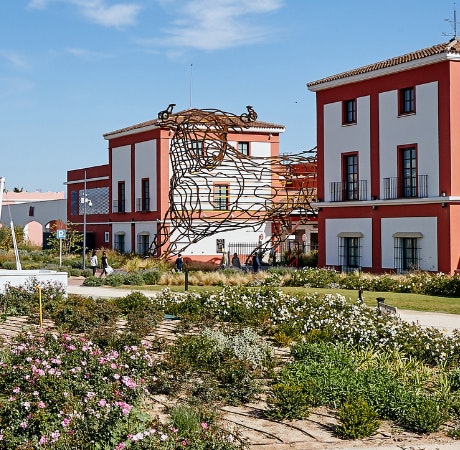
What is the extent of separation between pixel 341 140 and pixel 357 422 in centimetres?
2868

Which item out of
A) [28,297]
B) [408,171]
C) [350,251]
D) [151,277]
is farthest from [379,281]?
[28,297]

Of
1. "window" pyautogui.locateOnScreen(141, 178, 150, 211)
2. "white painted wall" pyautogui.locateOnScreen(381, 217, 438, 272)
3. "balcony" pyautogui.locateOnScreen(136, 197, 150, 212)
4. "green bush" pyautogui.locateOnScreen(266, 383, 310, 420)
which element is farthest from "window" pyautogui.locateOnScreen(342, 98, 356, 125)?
"green bush" pyautogui.locateOnScreen(266, 383, 310, 420)

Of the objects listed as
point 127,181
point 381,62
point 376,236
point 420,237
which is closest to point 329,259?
point 376,236

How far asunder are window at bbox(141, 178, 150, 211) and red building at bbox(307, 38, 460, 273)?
1551 cm

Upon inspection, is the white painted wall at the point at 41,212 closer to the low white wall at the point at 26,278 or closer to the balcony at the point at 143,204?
the balcony at the point at 143,204

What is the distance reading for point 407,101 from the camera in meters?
33.1

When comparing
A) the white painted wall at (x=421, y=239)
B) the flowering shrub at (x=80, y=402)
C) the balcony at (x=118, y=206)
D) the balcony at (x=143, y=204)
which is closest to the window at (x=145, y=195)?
the balcony at (x=143, y=204)

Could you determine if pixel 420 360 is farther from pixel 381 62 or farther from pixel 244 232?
pixel 244 232

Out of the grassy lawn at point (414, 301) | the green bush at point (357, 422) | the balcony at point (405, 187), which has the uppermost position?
the balcony at point (405, 187)

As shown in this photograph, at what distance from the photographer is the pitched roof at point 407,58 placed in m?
30.7

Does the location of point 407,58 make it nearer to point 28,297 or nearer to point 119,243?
point 28,297

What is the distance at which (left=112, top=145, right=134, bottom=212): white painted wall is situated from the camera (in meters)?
52.5

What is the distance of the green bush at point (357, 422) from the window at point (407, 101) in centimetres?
2535

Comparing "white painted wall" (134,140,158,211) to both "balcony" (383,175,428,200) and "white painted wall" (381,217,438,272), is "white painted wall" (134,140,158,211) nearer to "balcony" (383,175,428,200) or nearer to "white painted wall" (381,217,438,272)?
"balcony" (383,175,428,200)
